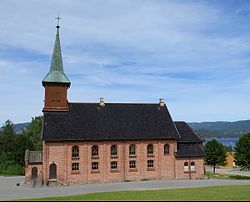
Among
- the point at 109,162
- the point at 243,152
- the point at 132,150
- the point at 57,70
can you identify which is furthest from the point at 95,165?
the point at 243,152

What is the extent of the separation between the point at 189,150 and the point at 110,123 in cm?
1320

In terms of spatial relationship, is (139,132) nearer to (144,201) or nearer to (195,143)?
(195,143)

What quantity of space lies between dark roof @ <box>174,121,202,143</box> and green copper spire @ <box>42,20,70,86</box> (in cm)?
1975

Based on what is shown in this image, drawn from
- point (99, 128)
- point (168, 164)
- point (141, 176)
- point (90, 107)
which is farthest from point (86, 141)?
point (168, 164)

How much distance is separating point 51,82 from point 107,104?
389 inches

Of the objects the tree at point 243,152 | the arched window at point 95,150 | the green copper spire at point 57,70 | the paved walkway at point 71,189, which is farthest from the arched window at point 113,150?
the tree at point 243,152

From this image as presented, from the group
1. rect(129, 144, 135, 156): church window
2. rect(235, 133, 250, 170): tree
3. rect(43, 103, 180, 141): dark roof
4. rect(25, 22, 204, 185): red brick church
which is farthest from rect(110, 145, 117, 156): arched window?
rect(235, 133, 250, 170): tree

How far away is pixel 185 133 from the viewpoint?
175ft

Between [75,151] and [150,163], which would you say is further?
[150,163]

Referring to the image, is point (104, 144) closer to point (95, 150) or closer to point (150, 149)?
point (95, 150)

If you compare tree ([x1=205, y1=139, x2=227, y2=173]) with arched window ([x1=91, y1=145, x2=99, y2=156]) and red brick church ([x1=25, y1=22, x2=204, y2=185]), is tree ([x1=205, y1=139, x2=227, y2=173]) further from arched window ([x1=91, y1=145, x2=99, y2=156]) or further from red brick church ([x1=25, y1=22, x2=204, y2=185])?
arched window ([x1=91, y1=145, x2=99, y2=156])

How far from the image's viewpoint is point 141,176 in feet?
159

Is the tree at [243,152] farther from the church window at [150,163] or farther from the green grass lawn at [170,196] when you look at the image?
the green grass lawn at [170,196]

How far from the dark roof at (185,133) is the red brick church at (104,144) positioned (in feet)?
0.57
